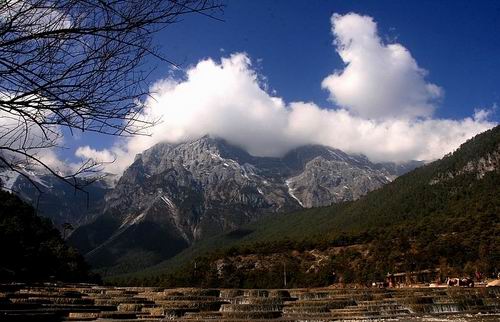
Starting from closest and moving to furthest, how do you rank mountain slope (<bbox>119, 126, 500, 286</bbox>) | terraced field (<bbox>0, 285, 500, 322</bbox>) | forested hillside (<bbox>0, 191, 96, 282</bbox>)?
terraced field (<bbox>0, 285, 500, 322</bbox>) < forested hillside (<bbox>0, 191, 96, 282</bbox>) < mountain slope (<bbox>119, 126, 500, 286</bbox>)

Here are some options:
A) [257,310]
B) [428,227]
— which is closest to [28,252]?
[257,310]

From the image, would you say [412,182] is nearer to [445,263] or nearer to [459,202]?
[459,202]

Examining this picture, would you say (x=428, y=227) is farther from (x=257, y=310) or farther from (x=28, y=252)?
(x=257, y=310)

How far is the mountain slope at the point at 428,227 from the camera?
234 ft

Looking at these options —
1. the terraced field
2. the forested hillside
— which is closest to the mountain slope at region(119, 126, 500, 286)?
the forested hillside

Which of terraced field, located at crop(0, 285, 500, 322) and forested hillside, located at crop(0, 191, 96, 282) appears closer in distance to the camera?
terraced field, located at crop(0, 285, 500, 322)

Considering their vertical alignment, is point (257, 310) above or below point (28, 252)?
below

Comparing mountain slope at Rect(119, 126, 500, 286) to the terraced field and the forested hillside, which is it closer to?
the forested hillside

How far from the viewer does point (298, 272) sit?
279 feet

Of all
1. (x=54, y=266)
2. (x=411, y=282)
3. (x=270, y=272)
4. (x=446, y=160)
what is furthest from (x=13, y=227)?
(x=446, y=160)

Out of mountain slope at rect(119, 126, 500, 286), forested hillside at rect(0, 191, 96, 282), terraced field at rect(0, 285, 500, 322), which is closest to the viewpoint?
terraced field at rect(0, 285, 500, 322)

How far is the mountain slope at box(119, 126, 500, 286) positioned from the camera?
7119 centimetres

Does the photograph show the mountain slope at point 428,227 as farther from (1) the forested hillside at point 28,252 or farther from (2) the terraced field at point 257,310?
(2) the terraced field at point 257,310

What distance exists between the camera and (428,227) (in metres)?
91.1
